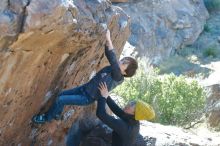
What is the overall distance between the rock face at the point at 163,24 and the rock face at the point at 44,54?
16.1m

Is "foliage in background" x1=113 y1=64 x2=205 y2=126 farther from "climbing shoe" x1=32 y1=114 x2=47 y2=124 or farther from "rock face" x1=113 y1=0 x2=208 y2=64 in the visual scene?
"rock face" x1=113 y1=0 x2=208 y2=64

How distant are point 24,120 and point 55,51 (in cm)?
109

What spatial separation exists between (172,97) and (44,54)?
8.16 metres

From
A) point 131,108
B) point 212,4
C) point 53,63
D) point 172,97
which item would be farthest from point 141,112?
point 212,4

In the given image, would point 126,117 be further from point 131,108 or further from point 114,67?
point 114,67

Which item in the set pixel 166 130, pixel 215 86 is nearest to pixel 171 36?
pixel 215 86

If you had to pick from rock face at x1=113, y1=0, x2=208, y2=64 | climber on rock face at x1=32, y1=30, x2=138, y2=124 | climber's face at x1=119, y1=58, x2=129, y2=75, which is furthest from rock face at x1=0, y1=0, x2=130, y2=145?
rock face at x1=113, y1=0, x2=208, y2=64

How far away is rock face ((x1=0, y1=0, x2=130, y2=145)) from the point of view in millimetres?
5109

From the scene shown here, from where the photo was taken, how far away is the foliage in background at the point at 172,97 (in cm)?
1366

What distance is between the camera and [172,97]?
1372 centimetres

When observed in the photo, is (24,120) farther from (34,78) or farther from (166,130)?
(166,130)

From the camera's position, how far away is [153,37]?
85.1 ft

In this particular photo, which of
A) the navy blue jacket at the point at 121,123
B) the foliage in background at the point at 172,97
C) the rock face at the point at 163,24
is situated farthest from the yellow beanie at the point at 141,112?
the rock face at the point at 163,24

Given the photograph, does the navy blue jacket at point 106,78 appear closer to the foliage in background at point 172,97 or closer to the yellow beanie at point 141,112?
the yellow beanie at point 141,112
